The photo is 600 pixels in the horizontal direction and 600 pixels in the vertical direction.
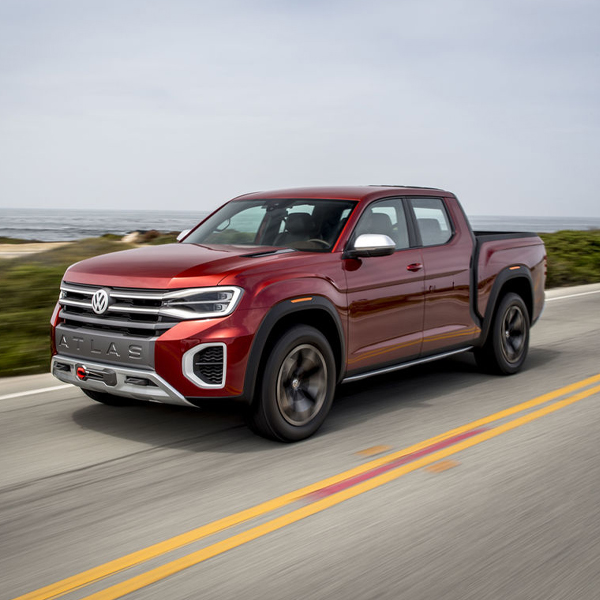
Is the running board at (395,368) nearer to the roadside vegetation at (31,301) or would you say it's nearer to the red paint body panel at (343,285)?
the red paint body panel at (343,285)

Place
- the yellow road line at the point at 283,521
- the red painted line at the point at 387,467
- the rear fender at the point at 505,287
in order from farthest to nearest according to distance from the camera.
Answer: the rear fender at the point at 505,287
the red painted line at the point at 387,467
the yellow road line at the point at 283,521

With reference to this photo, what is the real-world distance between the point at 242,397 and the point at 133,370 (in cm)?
70

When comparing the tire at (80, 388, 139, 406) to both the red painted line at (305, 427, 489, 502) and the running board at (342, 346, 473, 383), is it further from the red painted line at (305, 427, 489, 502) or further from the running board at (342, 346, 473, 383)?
the red painted line at (305, 427, 489, 502)

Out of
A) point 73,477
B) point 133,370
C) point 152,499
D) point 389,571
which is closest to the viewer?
point 389,571

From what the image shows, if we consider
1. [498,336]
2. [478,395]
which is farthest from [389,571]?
[498,336]

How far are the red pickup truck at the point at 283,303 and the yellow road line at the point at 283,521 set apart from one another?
88 centimetres

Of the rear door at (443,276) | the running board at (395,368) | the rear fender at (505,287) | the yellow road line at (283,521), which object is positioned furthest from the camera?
the rear fender at (505,287)

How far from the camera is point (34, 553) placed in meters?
3.64

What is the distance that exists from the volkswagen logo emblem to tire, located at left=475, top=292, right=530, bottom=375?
12.5 ft

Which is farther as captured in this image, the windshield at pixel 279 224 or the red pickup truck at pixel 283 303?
the windshield at pixel 279 224

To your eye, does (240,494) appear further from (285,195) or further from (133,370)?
(285,195)

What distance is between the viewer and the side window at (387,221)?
6164 millimetres

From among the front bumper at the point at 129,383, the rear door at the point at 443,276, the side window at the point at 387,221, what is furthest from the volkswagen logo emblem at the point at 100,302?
the rear door at the point at 443,276

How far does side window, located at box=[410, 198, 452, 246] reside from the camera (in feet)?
22.0
